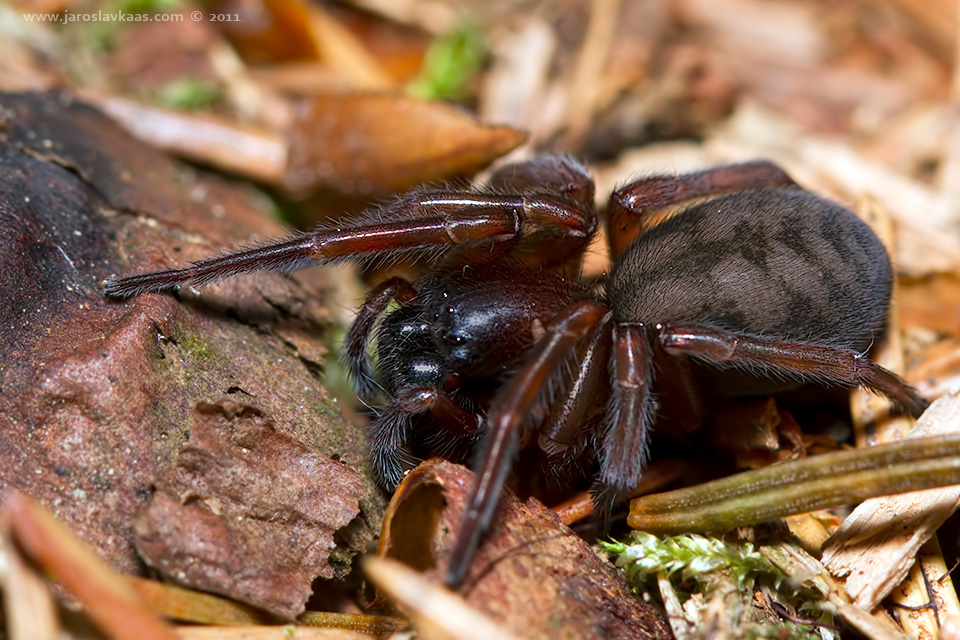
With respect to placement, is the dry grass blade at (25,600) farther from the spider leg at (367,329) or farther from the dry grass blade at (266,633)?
the spider leg at (367,329)

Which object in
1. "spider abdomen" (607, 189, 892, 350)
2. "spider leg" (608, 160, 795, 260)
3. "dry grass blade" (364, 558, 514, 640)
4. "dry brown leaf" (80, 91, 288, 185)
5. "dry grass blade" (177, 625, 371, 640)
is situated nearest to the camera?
"dry grass blade" (364, 558, 514, 640)

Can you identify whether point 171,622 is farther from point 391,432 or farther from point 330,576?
point 391,432

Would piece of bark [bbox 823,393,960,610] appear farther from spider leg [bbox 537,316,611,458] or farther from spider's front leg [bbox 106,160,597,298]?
spider's front leg [bbox 106,160,597,298]

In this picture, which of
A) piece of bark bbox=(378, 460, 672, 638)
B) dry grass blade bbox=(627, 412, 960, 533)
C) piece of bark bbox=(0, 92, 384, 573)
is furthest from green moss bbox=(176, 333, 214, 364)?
dry grass blade bbox=(627, 412, 960, 533)

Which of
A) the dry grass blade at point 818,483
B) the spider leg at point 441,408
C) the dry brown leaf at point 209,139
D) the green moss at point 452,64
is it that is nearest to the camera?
the dry grass blade at point 818,483

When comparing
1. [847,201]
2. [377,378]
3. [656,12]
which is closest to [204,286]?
[377,378]

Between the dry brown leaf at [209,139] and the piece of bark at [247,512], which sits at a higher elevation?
the dry brown leaf at [209,139]

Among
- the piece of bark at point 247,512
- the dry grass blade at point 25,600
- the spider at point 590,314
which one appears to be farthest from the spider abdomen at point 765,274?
the dry grass blade at point 25,600
